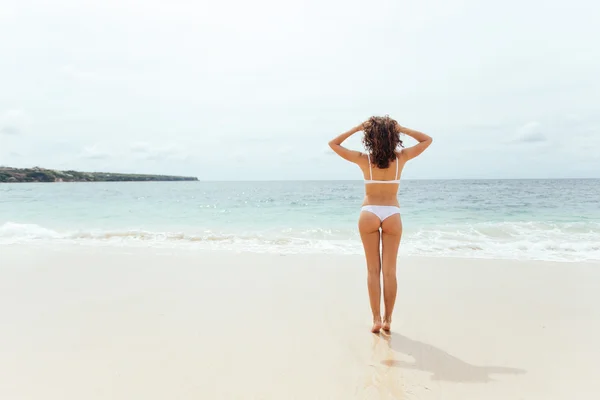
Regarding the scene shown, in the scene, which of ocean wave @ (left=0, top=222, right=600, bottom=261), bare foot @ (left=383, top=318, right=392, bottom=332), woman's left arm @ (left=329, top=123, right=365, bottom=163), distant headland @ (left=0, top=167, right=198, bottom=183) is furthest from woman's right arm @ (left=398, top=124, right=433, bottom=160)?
distant headland @ (left=0, top=167, right=198, bottom=183)

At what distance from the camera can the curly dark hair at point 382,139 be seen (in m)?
3.27

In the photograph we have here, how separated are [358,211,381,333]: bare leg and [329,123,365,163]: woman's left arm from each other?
58 cm

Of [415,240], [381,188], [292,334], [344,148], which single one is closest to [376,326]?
[292,334]

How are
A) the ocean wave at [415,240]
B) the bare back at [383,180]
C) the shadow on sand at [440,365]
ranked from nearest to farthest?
the shadow on sand at [440,365] < the bare back at [383,180] < the ocean wave at [415,240]

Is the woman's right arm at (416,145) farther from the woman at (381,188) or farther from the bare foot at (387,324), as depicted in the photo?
the bare foot at (387,324)

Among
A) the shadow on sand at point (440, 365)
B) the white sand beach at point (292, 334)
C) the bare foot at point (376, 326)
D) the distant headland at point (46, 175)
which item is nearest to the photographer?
the white sand beach at point (292, 334)

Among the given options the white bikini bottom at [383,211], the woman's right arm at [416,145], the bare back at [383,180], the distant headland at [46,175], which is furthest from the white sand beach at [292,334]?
the distant headland at [46,175]

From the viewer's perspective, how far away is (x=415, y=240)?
930cm

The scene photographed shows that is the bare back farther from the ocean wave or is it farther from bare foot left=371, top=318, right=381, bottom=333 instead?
the ocean wave

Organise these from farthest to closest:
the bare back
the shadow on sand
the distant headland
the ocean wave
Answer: the distant headland
the ocean wave
the bare back
the shadow on sand

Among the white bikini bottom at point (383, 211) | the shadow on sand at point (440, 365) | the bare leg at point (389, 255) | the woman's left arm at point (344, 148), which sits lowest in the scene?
the shadow on sand at point (440, 365)

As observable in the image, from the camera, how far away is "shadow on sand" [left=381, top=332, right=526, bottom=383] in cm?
275

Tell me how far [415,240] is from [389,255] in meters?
6.25

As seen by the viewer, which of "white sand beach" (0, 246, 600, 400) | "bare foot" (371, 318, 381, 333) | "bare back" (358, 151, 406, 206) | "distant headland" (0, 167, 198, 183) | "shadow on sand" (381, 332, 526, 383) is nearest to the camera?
"white sand beach" (0, 246, 600, 400)
